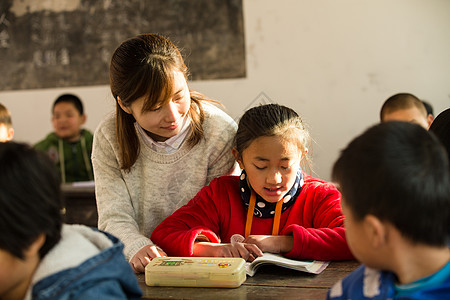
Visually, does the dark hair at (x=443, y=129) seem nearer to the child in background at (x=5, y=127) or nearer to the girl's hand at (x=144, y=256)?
the girl's hand at (x=144, y=256)

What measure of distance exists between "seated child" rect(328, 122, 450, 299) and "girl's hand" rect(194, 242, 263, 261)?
49 cm

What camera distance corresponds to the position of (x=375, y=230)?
0.81 meters

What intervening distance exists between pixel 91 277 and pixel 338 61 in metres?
3.64

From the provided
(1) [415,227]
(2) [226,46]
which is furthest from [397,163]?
(2) [226,46]

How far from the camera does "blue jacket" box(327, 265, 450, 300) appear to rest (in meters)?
0.79

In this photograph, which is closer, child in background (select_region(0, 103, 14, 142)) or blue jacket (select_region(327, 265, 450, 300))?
blue jacket (select_region(327, 265, 450, 300))

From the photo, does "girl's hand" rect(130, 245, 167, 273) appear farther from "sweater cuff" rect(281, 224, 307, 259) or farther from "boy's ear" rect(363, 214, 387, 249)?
"boy's ear" rect(363, 214, 387, 249)

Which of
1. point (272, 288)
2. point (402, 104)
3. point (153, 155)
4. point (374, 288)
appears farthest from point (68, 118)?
point (374, 288)

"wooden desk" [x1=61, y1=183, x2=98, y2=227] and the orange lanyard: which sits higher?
the orange lanyard

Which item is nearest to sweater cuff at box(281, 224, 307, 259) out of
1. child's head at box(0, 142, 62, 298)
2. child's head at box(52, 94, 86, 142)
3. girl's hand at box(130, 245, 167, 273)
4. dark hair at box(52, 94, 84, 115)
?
girl's hand at box(130, 245, 167, 273)

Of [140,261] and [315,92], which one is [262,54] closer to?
[315,92]

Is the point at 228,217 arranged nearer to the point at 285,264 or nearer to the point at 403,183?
the point at 285,264

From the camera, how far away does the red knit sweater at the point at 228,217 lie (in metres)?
1.41

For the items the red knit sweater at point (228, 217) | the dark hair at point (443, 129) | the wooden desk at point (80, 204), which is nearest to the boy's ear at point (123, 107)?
the red knit sweater at point (228, 217)
